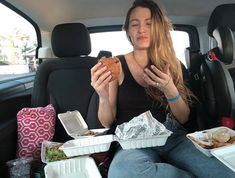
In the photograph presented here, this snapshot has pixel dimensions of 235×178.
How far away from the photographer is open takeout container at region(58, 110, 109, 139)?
1643mm

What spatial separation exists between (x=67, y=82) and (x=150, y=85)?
2.10 ft

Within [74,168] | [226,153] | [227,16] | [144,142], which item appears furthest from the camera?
[227,16]

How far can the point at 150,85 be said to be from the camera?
150cm

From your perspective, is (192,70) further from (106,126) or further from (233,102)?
(106,126)

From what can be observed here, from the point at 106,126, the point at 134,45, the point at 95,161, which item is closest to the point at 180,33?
the point at 134,45

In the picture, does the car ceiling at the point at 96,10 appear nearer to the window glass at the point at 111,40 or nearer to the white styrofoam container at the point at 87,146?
the window glass at the point at 111,40

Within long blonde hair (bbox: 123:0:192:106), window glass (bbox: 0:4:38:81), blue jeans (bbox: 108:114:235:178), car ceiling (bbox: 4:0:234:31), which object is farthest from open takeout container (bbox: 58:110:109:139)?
car ceiling (bbox: 4:0:234:31)

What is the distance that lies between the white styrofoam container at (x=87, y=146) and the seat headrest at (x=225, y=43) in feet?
2.60

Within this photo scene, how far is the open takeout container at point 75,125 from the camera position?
5.39ft

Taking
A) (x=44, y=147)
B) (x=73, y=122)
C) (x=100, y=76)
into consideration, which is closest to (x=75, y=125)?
(x=73, y=122)

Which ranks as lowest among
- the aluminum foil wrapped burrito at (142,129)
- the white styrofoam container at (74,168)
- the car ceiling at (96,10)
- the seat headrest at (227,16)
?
the white styrofoam container at (74,168)

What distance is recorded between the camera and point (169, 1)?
239 cm

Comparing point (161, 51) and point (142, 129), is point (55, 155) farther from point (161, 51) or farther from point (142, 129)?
point (161, 51)

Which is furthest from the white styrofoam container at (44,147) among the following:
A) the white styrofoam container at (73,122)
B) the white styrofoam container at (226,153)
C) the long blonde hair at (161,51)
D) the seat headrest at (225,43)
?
the seat headrest at (225,43)
